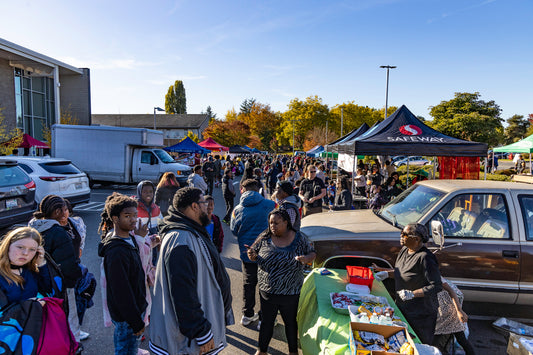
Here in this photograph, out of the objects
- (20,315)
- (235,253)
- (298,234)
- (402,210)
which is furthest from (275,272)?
(235,253)

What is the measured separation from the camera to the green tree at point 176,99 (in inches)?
3196

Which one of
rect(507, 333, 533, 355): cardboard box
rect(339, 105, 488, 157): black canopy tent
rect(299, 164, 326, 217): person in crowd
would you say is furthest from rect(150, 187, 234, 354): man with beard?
rect(339, 105, 488, 157): black canopy tent

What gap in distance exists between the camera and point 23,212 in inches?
272

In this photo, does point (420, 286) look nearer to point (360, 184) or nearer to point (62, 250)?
point (62, 250)

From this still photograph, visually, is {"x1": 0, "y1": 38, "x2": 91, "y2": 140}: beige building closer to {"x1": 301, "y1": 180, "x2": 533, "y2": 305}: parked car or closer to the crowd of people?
the crowd of people

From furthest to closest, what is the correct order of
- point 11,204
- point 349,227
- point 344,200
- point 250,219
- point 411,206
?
point 344,200
point 11,204
point 411,206
point 349,227
point 250,219

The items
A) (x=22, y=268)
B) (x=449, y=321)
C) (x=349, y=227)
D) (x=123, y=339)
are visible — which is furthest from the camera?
(x=349, y=227)

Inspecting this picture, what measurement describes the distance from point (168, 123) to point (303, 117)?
2558cm

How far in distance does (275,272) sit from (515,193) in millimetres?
3300

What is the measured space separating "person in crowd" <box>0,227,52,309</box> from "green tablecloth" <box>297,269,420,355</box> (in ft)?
6.98

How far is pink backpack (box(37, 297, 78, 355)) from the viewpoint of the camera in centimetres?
203

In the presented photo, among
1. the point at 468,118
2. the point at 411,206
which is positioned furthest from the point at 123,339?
the point at 468,118

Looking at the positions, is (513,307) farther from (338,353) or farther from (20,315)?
(20,315)

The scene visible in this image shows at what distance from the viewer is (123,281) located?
2445 millimetres
